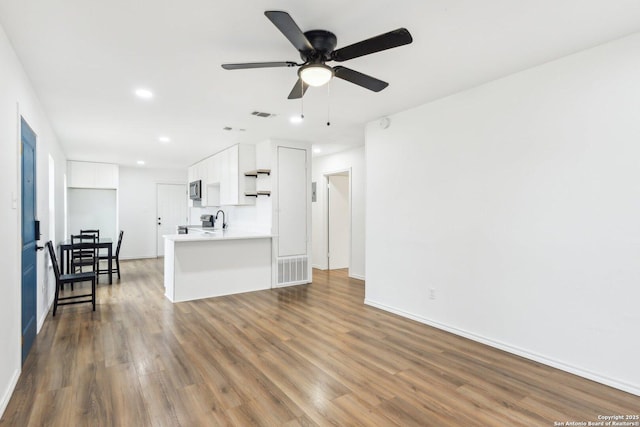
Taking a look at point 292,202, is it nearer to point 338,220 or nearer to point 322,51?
point 338,220

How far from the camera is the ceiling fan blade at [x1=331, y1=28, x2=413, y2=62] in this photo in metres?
1.84

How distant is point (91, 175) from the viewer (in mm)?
7980

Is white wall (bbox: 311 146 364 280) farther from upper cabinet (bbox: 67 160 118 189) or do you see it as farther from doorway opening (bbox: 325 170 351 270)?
upper cabinet (bbox: 67 160 118 189)

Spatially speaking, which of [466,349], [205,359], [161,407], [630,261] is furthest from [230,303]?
[630,261]

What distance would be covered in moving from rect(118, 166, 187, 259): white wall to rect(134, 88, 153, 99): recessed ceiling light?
6.17 meters

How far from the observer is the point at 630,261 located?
2.38 m

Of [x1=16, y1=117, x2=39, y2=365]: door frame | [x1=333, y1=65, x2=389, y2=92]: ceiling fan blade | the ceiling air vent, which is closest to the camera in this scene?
[x1=333, y1=65, x2=389, y2=92]: ceiling fan blade

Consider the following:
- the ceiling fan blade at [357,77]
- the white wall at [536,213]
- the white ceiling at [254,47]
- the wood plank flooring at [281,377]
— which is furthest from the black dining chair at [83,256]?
the ceiling fan blade at [357,77]

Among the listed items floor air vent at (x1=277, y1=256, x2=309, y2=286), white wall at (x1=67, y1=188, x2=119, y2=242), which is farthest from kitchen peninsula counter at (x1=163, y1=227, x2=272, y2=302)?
white wall at (x1=67, y1=188, x2=119, y2=242)

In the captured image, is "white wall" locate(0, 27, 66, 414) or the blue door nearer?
"white wall" locate(0, 27, 66, 414)

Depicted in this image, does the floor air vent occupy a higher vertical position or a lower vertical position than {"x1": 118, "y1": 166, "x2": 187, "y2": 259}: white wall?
lower

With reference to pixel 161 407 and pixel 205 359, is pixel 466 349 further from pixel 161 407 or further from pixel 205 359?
pixel 161 407

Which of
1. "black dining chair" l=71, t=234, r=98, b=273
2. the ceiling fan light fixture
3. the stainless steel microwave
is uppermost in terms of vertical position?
the ceiling fan light fixture

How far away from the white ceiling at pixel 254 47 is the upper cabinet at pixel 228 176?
164cm
